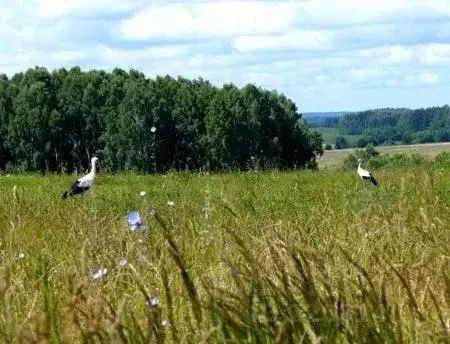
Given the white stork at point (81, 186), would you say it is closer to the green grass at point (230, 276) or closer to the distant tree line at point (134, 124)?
the green grass at point (230, 276)

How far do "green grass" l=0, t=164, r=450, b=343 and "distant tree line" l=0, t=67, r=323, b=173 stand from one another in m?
60.2

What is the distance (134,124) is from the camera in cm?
7025

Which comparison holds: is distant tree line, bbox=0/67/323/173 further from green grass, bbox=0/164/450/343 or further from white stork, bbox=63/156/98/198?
green grass, bbox=0/164/450/343

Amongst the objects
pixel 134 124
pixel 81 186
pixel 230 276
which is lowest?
pixel 81 186

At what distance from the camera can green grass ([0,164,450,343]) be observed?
2.32 m

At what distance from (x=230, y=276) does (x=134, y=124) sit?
6683 cm

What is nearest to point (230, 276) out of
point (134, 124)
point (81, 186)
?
point (81, 186)

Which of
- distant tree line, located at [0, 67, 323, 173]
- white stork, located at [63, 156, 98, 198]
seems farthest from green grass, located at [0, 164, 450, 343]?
distant tree line, located at [0, 67, 323, 173]

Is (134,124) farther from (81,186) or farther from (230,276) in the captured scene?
(230,276)

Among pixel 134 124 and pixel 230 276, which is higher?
pixel 134 124

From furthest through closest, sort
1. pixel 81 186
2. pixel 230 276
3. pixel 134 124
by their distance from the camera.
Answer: pixel 134 124
pixel 81 186
pixel 230 276

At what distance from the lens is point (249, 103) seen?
79.8 m

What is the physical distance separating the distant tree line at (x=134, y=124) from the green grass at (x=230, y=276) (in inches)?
2369

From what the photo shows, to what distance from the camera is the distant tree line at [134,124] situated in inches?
2763
